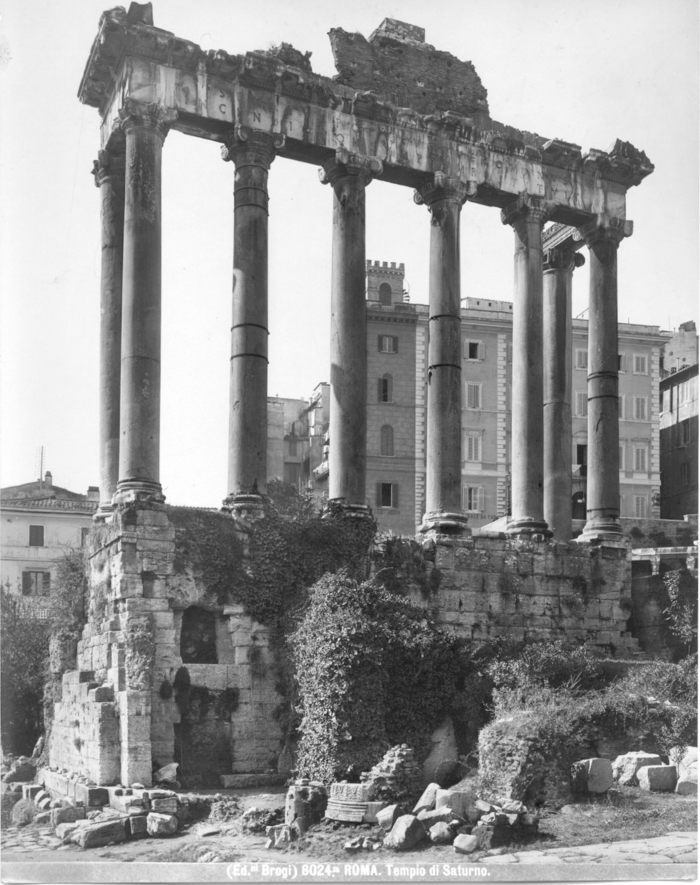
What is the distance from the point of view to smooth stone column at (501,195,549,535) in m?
28.1

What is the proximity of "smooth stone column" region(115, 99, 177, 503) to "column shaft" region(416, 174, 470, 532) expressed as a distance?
6291 millimetres

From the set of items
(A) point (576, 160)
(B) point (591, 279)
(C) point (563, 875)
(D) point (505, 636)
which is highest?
(A) point (576, 160)

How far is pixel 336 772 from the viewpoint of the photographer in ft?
68.6

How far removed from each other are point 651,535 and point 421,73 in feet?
56.7

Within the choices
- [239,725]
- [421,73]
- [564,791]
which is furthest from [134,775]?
[421,73]

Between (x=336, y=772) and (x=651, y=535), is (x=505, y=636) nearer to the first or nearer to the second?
(x=336, y=772)

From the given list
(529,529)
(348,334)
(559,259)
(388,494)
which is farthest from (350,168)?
(388,494)

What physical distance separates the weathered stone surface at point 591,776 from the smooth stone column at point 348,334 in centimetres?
771

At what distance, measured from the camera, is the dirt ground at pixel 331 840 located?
→ 57.3 feet

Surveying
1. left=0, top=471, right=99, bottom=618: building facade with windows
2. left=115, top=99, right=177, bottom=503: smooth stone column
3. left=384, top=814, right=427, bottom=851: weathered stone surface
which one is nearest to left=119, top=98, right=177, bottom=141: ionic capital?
left=115, top=99, right=177, bottom=503: smooth stone column

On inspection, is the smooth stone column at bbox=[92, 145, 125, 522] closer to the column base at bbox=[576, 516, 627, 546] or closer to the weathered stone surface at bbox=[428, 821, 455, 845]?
the column base at bbox=[576, 516, 627, 546]

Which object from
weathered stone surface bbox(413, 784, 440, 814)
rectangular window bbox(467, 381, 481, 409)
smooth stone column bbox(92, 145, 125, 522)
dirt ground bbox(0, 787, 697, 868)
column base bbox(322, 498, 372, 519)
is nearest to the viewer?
dirt ground bbox(0, 787, 697, 868)

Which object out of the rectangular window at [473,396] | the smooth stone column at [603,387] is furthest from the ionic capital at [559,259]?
the rectangular window at [473,396]

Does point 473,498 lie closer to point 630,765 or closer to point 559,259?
point 559,259
